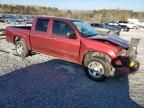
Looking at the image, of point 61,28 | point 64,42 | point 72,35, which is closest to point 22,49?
point 61,28

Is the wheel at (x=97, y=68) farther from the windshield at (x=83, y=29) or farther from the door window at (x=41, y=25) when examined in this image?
the door window at (x=41, y=25)

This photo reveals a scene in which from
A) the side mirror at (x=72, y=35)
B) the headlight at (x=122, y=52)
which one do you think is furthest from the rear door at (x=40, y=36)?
the headlight at (x=122, y=52)

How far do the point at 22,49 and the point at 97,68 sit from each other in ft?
12.5

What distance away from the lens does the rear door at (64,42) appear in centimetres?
720

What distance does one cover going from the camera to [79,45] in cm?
708

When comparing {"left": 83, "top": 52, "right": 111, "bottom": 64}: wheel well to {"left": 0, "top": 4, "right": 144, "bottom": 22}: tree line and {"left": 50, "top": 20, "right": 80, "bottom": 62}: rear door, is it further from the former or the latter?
{"left": 0, "top": 4, "right": 144, "bottom": 22}: tree line

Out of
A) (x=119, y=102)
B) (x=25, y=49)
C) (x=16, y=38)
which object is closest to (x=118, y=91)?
(x=119, y=102)

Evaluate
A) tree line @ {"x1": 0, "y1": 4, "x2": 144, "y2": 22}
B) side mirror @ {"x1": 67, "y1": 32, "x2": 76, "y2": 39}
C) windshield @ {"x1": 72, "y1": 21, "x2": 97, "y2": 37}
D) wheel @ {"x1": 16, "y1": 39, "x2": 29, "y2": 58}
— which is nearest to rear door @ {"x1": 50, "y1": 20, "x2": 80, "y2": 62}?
side mirror @ {"x1": 67, "y1": 32, "x2": 76, "y2": 39}

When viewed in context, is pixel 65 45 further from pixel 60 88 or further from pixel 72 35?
pixel 60 88

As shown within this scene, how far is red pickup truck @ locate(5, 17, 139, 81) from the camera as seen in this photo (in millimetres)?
6539

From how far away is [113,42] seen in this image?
6746 mm

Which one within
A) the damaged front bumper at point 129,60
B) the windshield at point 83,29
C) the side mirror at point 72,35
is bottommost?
the damaged front bumper at point 129,60

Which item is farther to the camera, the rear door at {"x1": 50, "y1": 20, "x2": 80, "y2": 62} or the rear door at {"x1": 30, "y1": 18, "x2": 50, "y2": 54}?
the rear door at {"x1": 30, "y1": 18, "x2": 50, "y2": 54}

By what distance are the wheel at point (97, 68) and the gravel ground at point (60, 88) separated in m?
0.20
